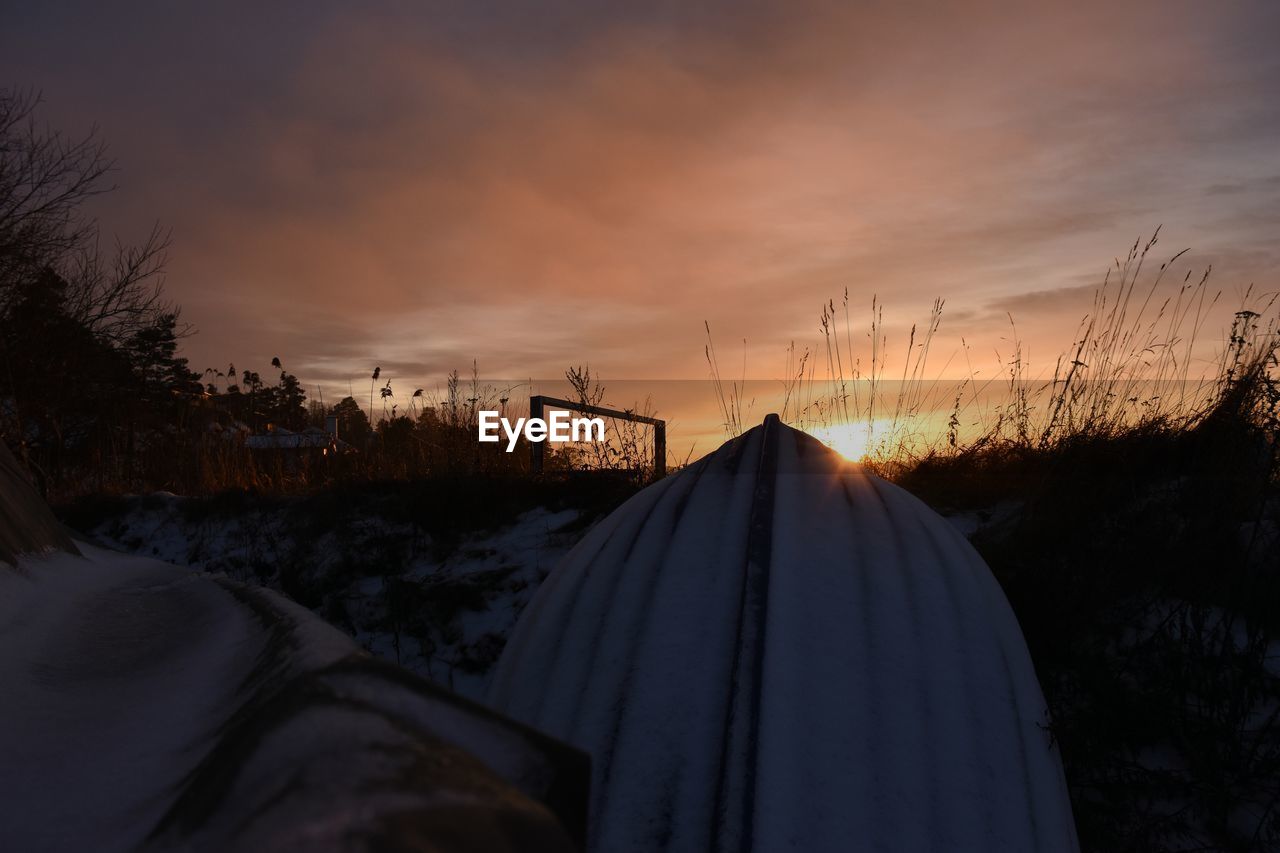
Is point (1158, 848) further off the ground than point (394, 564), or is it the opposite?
point (394, 564)

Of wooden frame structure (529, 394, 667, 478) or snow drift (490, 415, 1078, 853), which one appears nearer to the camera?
snow drift (490, 415, 1078, 853)

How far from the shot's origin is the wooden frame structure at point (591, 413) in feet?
22.1

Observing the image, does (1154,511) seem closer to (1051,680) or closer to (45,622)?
(1051,680)

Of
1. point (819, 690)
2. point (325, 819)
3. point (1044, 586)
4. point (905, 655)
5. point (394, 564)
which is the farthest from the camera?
point (394, 564)

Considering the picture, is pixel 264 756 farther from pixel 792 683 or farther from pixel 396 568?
pixel 396 568

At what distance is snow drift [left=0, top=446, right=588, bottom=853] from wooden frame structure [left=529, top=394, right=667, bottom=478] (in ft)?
19.6

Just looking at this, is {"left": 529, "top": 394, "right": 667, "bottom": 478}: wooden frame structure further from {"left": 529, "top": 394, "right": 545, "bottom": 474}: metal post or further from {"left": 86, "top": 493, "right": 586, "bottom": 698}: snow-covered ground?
{"left": 86, "top": 493, "right": 586, "bottom": 698}: snow-covered ground

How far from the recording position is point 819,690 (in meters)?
1.71

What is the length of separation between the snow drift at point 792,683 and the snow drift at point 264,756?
3.91 ft

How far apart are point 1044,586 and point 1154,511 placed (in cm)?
80

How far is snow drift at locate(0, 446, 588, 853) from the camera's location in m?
0.32

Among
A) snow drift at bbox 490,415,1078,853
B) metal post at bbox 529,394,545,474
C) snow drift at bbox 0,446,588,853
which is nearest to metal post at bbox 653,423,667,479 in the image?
metal post at bbox 529,394,545,474

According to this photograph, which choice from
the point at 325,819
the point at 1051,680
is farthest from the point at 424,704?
the point at 1051,680

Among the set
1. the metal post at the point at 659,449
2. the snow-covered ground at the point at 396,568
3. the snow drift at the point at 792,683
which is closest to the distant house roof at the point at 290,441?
the snow-covered ground at the point at 396,568
